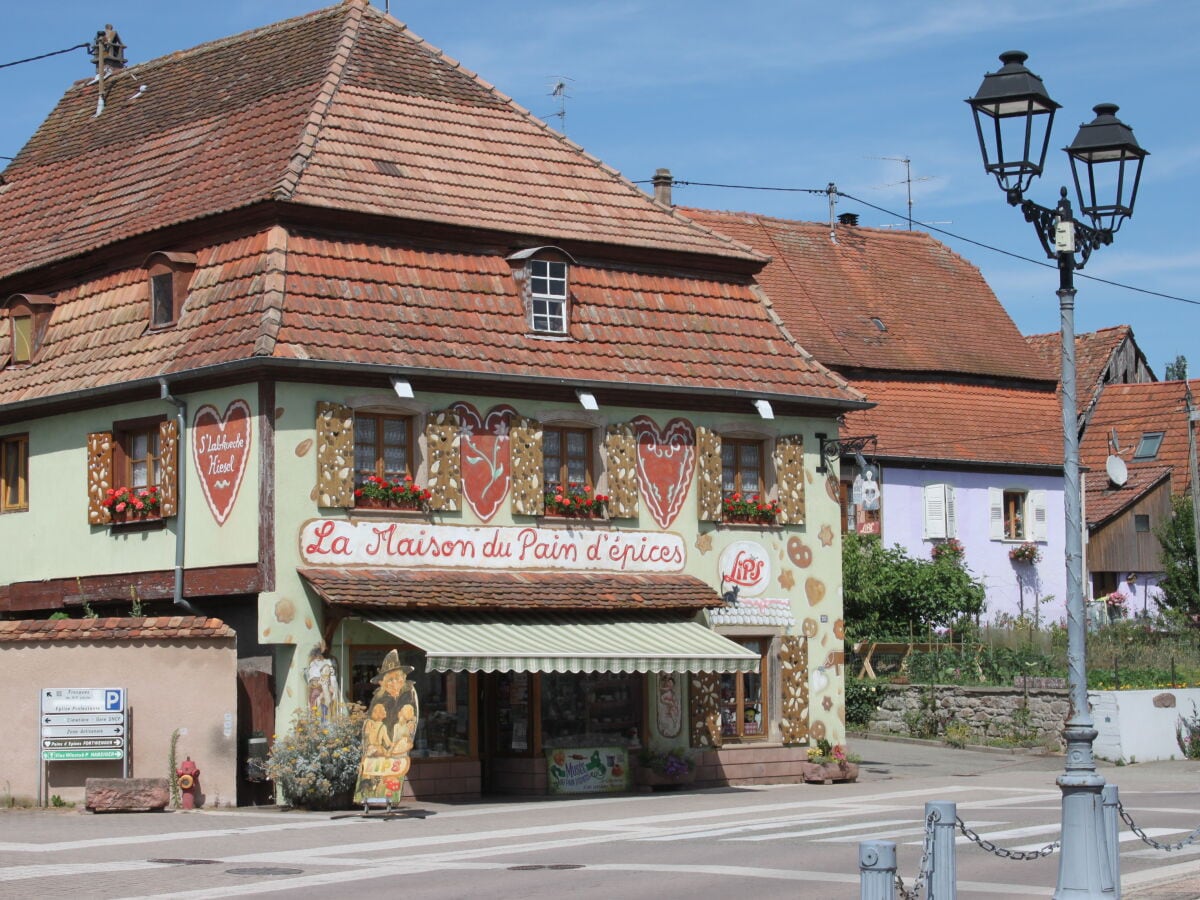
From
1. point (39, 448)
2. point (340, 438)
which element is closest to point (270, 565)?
point (340, 438)

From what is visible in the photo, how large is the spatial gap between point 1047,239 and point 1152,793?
14839 millimetres

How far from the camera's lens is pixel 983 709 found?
3466 cm

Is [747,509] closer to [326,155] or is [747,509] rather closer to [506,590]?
[506,590]

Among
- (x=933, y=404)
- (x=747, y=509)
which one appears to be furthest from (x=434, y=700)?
(x=933, y=404)

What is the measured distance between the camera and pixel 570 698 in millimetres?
27672

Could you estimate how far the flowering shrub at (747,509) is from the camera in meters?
29.6

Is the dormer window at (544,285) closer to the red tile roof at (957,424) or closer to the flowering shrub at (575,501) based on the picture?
the flowering shrub at (575,501)

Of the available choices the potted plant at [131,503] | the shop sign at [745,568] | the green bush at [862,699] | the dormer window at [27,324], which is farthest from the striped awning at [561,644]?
the green bush at [862,699]

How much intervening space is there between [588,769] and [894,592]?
12933 millimetres

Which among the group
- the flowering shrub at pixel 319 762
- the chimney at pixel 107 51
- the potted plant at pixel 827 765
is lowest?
the potted plant at pixel 827 765

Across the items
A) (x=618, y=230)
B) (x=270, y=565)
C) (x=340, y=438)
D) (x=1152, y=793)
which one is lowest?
(x=1152, y=793)

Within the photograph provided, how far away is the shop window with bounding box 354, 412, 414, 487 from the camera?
86.0 ft

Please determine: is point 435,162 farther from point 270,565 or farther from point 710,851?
point 710,851

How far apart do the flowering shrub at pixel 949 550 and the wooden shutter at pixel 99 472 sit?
65.7 ft
